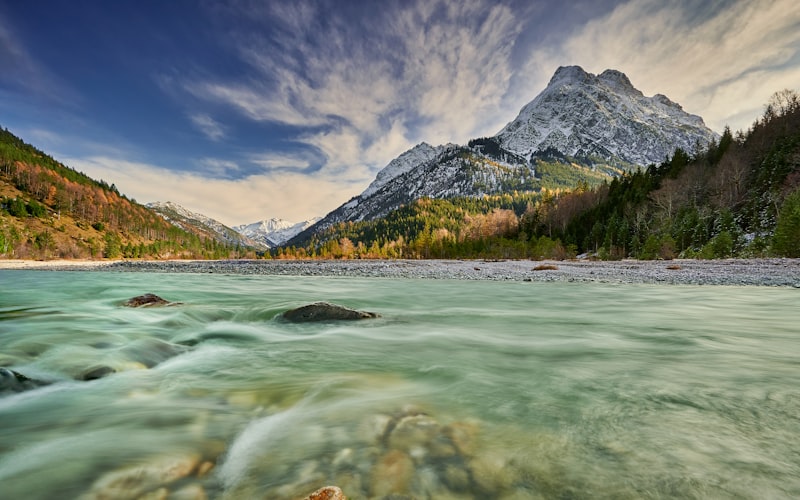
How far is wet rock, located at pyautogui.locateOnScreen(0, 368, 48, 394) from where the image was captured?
14.3 feet

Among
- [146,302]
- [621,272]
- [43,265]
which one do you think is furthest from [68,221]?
[621,272]

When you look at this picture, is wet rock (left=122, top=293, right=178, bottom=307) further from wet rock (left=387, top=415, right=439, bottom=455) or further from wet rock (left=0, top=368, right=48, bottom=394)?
wet rock (left=387, top=415, right=439, bottom=455)

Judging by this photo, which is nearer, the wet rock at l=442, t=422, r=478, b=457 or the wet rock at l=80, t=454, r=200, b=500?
the wet rock at l=80, t=454, r=200, b=500

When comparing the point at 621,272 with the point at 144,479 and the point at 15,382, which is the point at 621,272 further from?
the point at 15,382

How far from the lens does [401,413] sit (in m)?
3.78

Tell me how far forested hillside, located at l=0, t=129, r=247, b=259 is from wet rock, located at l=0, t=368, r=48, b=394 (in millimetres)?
129319

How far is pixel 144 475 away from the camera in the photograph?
2.65 meters

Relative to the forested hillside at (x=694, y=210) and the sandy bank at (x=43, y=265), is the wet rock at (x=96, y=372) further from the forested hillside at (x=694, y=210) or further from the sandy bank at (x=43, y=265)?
the sandy bank at (x=43, y=265)

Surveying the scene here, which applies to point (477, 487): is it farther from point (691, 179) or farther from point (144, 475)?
point (691, 179)

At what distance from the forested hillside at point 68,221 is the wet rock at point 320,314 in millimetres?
127442

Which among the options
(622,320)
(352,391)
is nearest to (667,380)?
(352,391)

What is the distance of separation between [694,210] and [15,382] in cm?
7329

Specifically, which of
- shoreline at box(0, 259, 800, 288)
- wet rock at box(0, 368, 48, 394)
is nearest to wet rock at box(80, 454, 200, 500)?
wet rock at box(0, 368, 48, 394)

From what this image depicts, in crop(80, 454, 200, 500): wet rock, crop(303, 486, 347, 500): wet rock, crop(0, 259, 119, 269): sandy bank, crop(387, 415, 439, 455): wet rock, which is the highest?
crop(303, 486, 347, 500): wet rock
